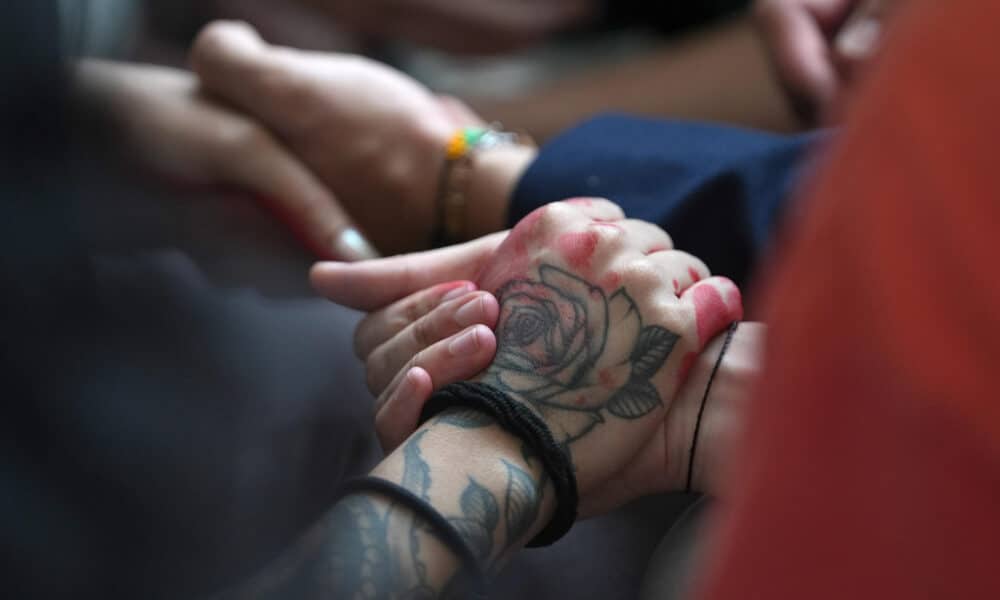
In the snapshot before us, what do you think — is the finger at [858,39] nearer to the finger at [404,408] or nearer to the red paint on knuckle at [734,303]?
the red paint on knuckle at [734,303]

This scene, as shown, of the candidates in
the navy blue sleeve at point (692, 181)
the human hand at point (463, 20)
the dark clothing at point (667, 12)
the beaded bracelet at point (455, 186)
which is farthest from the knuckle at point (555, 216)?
the human hand at point (463, 20)

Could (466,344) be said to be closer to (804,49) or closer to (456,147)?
(456,147)

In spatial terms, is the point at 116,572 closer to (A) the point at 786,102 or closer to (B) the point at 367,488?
(B) the point at 367,488

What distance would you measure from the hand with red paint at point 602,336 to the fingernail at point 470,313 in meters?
0.01

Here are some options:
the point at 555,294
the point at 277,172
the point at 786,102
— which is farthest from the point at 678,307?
the point at 786,102

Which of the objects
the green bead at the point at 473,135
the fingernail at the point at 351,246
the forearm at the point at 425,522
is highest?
the green bead at the point at 473,135

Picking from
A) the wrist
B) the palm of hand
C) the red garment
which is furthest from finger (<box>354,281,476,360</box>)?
the red garment

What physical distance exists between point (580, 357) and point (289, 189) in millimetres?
395

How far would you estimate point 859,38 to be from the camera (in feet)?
3.05

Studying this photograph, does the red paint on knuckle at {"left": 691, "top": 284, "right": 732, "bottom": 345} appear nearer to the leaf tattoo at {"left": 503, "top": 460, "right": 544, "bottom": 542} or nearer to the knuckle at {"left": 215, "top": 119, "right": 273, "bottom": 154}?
the leaf tattoo at {"left": 503, "top": 460, "right": 544, "bottom": 542}

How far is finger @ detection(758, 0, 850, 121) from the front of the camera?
3.08 feet

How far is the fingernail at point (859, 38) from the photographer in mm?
917

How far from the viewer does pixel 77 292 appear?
544 millimetres

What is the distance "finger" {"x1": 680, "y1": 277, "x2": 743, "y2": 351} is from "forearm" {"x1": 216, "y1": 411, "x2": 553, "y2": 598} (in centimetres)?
13
